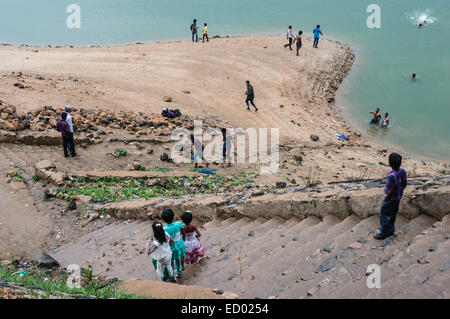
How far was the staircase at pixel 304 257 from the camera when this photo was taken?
3650 mm

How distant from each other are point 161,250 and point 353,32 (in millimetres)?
28204

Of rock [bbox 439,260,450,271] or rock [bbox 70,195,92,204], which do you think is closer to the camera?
rock [bbox 439,260,450,271]

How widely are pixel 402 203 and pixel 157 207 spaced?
4150mm

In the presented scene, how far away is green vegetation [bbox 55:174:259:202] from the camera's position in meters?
7.98

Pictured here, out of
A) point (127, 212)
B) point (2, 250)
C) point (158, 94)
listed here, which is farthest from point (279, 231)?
point (158, 94)

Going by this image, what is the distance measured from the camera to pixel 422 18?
3025 cm

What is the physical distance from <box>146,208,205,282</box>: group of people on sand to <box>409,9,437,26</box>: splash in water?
1229 inches

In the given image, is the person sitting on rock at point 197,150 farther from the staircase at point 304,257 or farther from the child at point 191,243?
the child at point 191,243

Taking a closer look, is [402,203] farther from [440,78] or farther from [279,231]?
[440,78]

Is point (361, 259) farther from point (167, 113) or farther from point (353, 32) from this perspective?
point (353, 32)

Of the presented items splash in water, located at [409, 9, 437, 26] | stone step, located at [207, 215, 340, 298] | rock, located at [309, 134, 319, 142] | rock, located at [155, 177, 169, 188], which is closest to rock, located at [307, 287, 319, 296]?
stone step, located at [207, 215, 340, 298]

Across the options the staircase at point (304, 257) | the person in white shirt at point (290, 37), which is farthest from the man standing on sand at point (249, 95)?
the staircase at point (304, 257)

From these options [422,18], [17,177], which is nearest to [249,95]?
[17,177]

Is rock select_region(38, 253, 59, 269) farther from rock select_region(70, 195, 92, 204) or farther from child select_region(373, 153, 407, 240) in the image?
child select_region(373, 153, 407, 240)
